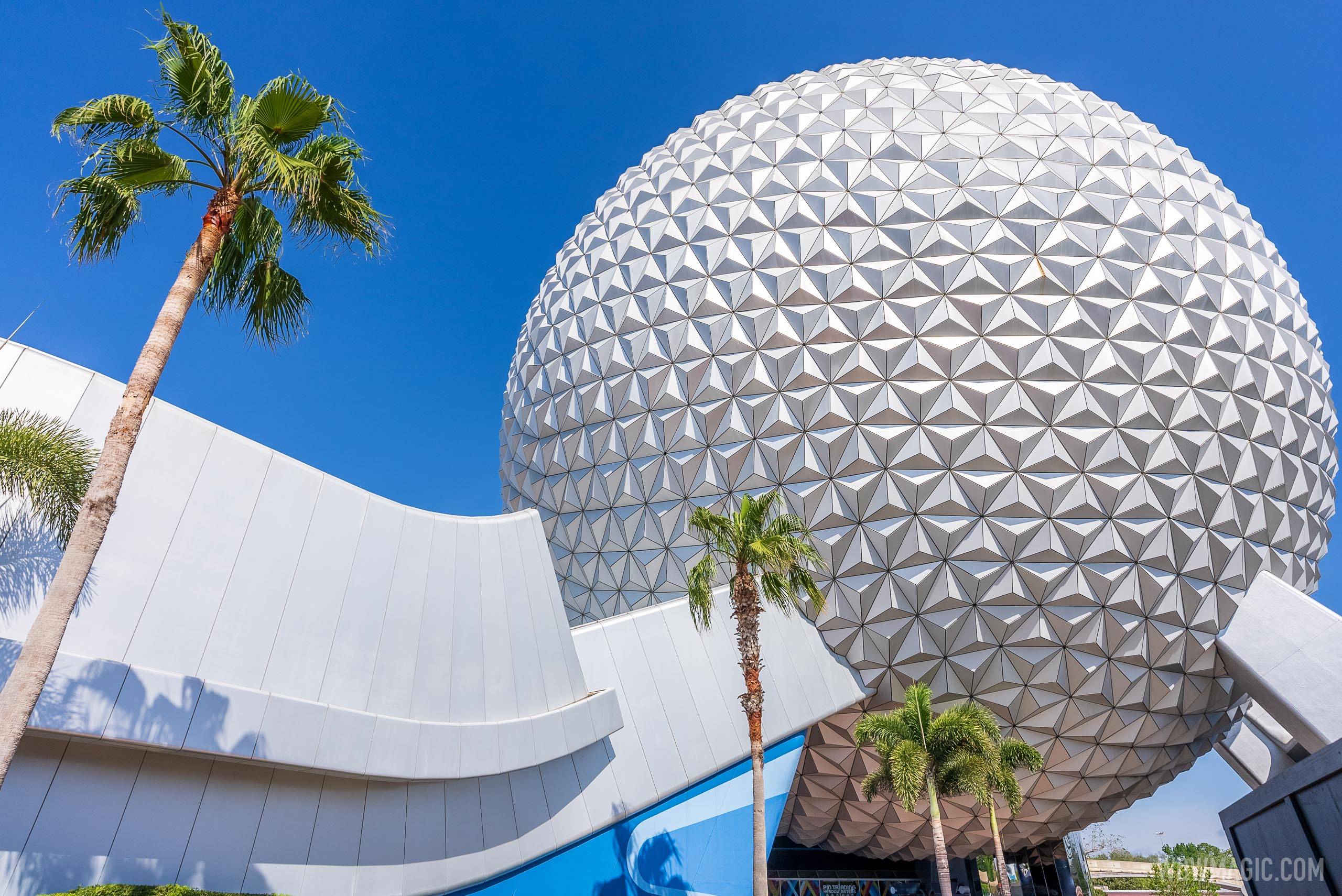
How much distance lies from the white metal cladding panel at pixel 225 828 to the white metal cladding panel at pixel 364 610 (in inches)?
48.8

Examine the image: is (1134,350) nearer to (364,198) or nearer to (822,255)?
(822,255)

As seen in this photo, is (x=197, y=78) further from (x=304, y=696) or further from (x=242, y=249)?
(x=304, y=696)

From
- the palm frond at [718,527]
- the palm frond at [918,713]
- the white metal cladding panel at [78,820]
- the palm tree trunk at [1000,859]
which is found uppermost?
the palm frond at [718,527]

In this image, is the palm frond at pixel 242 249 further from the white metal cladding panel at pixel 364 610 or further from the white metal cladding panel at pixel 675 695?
the white metal cladding panel at pixel 675 695

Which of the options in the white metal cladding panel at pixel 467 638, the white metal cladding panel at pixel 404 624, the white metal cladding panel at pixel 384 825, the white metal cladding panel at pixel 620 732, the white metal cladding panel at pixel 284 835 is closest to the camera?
the white metal cladding panel at pixel 284 835

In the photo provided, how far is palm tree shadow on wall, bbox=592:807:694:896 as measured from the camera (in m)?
13.0

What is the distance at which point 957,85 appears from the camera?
2023 cm

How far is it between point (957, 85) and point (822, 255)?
23.8ft

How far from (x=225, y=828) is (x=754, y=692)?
6967mm

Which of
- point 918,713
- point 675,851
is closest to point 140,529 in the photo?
point 675,851

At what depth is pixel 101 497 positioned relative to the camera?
6.31m

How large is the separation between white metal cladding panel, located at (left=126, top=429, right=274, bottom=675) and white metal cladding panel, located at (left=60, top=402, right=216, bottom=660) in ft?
0.32

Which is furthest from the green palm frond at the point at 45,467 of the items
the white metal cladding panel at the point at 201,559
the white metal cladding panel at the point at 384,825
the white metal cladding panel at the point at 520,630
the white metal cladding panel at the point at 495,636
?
the white metal cladding panel at the point at 520,630

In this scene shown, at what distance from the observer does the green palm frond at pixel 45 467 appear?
22.4ft
